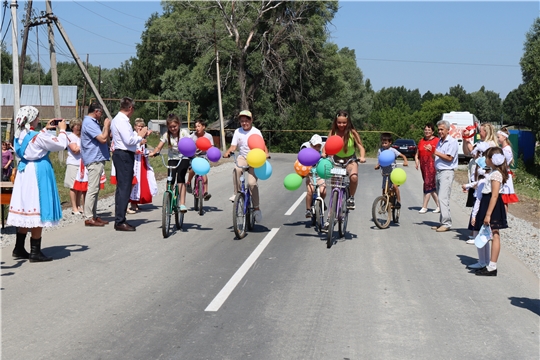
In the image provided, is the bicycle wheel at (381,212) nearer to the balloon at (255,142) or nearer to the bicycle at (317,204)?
the bicycle at (317,204)

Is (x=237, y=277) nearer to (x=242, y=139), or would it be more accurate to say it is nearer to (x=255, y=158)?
(x=255, y=158)

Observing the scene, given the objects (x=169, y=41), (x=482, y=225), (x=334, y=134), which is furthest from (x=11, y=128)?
(x=169, y=41)

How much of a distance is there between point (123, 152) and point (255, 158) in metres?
2.25

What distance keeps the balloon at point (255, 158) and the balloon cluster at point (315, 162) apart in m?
0.64

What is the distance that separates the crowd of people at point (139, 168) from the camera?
8.66 metres

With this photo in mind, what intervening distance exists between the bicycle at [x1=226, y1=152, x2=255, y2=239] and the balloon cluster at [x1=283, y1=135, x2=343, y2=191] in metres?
0.75

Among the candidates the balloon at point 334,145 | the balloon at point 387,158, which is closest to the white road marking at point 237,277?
the balloon at point 334,145

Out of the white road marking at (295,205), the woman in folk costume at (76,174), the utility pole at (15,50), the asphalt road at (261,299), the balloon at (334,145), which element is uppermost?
the utility pole at (15,50)

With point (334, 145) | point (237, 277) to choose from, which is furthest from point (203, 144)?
point (237, 277)

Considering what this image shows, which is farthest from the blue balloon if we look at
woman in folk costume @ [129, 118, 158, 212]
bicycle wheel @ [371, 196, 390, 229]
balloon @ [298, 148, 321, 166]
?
woman in folk costume @ [129, 118, 158, 212]

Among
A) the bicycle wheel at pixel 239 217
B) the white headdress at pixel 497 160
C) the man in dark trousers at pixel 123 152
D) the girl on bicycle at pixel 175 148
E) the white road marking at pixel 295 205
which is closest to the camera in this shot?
the white headdress at pixel 497 160

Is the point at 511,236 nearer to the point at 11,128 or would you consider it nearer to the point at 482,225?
the point at 482,225

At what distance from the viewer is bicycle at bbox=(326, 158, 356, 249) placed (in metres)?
10.4

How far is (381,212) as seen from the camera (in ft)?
42.0
